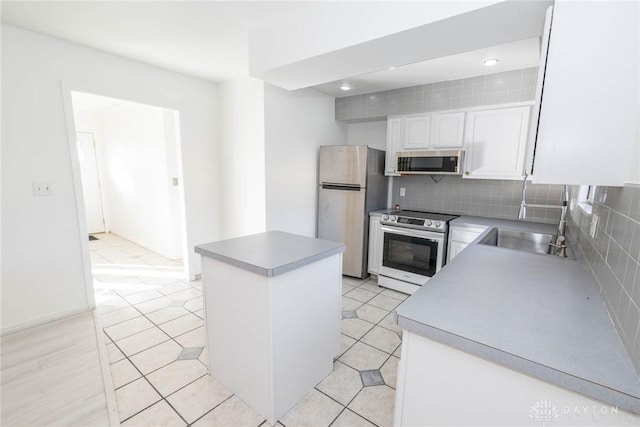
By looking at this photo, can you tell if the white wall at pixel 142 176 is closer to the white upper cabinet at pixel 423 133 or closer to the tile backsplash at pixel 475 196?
the white upper cabinet at pixel 423 133

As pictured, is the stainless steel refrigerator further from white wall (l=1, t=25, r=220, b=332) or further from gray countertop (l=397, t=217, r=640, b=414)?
white wall (l=1, t=25, r=220, b=332)

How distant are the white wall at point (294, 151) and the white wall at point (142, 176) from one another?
1.93 metres

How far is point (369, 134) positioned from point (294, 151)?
4.34ft

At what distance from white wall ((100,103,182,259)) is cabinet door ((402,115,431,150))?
3325 millimetres

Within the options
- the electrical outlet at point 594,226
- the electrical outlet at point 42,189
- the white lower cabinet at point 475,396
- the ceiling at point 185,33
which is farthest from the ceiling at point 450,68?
the electrical outlet at point 42,189

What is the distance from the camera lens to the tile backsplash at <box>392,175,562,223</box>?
299 centimetres

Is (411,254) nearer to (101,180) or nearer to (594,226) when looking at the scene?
(594,226)

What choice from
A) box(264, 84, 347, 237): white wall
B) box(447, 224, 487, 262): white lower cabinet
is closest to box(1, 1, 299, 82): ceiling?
box(264, 84, 347, 237): white wall

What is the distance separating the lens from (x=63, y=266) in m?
2.58

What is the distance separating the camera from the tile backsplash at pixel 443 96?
2.79m

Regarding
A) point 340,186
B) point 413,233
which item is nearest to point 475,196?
point 413,233

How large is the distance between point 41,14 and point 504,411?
3.39 meters

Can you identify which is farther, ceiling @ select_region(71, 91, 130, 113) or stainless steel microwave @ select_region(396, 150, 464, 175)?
ceiling @ select_region(71, 91, 130, 113)

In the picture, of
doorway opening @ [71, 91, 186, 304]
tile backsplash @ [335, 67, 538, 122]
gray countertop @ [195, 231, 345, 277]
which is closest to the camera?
gray countertop @ [195, 231, 345, 277]
